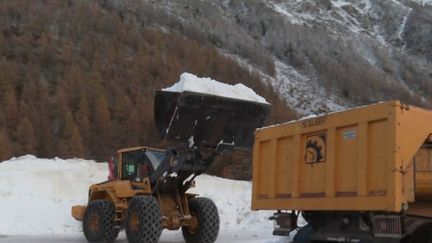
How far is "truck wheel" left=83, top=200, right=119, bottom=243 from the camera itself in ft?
42.2

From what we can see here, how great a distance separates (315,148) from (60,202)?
12593 mm

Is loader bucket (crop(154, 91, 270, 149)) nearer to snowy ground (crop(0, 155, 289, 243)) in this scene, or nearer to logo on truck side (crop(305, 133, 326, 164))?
snowy ground (crop(0, 155, 289, 243))

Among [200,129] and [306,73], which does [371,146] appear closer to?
[200,129]

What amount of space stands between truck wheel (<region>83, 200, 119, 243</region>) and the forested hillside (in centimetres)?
1635

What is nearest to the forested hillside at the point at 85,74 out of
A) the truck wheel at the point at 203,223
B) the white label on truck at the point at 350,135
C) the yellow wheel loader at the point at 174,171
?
the yellow wheel loader at the point at 174,171

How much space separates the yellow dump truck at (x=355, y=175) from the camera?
6.84 m

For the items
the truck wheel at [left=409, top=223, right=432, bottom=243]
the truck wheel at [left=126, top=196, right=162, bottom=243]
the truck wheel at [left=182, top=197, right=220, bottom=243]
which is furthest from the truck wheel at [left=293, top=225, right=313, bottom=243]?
the truck wheel at [left=182, top=197, right=220, bottom=243]

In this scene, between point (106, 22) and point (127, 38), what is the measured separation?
2.45 meters

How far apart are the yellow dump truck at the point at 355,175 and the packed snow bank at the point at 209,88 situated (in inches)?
130

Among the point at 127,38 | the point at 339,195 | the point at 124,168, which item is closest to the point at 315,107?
the point at 127,38

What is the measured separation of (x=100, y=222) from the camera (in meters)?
13.0

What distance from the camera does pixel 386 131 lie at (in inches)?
273

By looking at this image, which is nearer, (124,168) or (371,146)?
(371,146)

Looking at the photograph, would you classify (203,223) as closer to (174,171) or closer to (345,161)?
(174,171)
